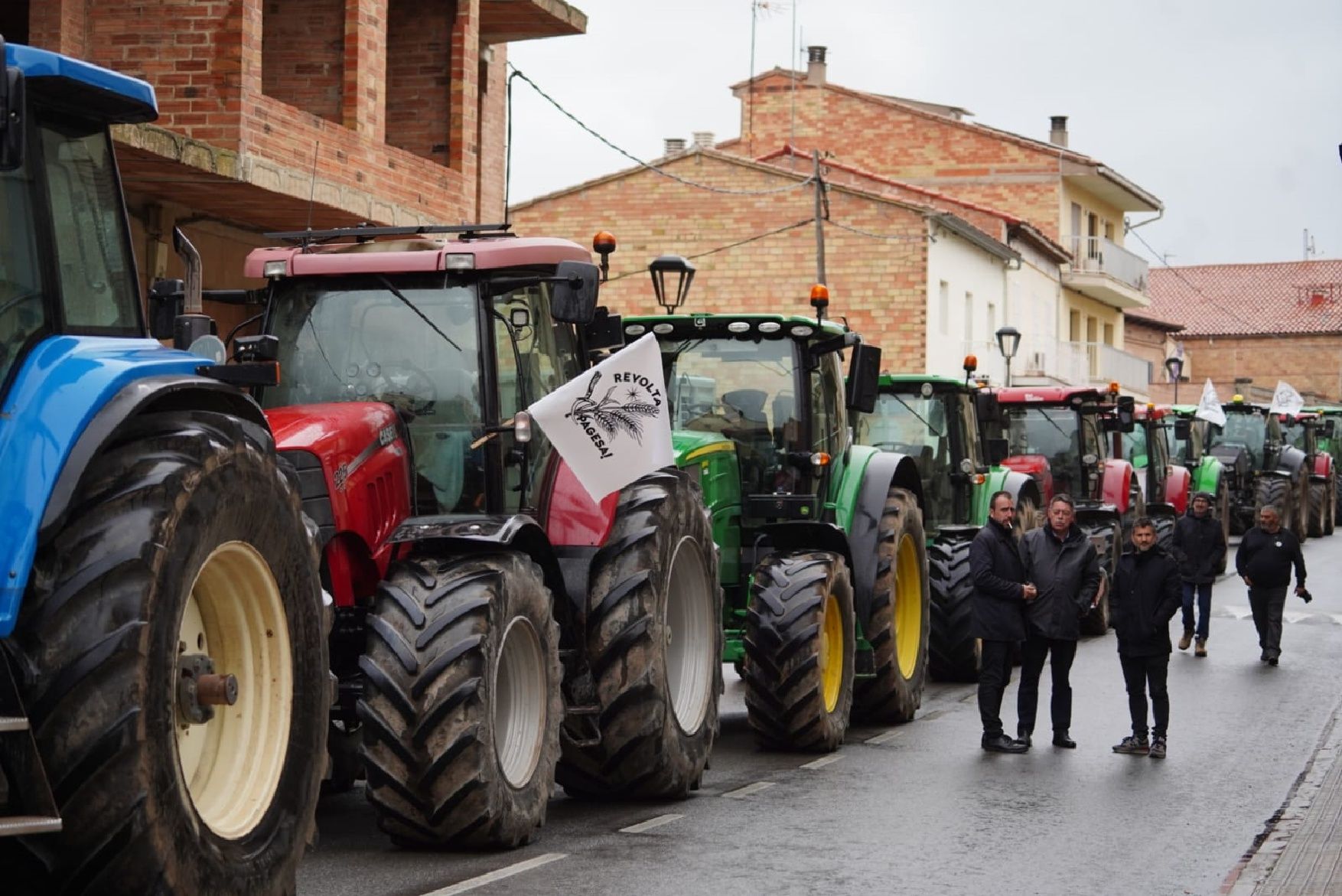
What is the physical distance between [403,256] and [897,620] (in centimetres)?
669

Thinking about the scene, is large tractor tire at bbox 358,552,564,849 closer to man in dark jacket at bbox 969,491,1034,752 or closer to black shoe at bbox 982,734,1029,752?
black shoe at bbox 982,734,1029,752

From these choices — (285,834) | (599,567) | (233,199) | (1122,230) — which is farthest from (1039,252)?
(285,834)

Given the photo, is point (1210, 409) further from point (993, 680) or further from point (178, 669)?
point (178, 669)

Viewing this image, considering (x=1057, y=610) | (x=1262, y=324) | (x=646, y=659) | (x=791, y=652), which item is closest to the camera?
(x=646, y=659)

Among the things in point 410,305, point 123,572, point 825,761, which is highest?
point 410,305

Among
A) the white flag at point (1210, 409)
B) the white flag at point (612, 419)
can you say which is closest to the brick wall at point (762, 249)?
the white flag at point (1210, 409)

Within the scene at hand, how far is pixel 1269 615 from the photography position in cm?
1878

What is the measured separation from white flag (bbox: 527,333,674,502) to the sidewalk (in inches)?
126

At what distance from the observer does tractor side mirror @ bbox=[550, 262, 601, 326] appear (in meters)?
9.02

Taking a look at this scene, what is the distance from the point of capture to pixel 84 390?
5.35 metres

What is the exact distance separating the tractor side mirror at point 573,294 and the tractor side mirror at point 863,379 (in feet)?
15.1

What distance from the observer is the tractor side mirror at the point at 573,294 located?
902cm

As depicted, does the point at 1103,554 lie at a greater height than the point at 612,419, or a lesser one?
lesser

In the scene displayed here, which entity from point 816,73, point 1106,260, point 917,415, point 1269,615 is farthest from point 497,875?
point 1106,260
